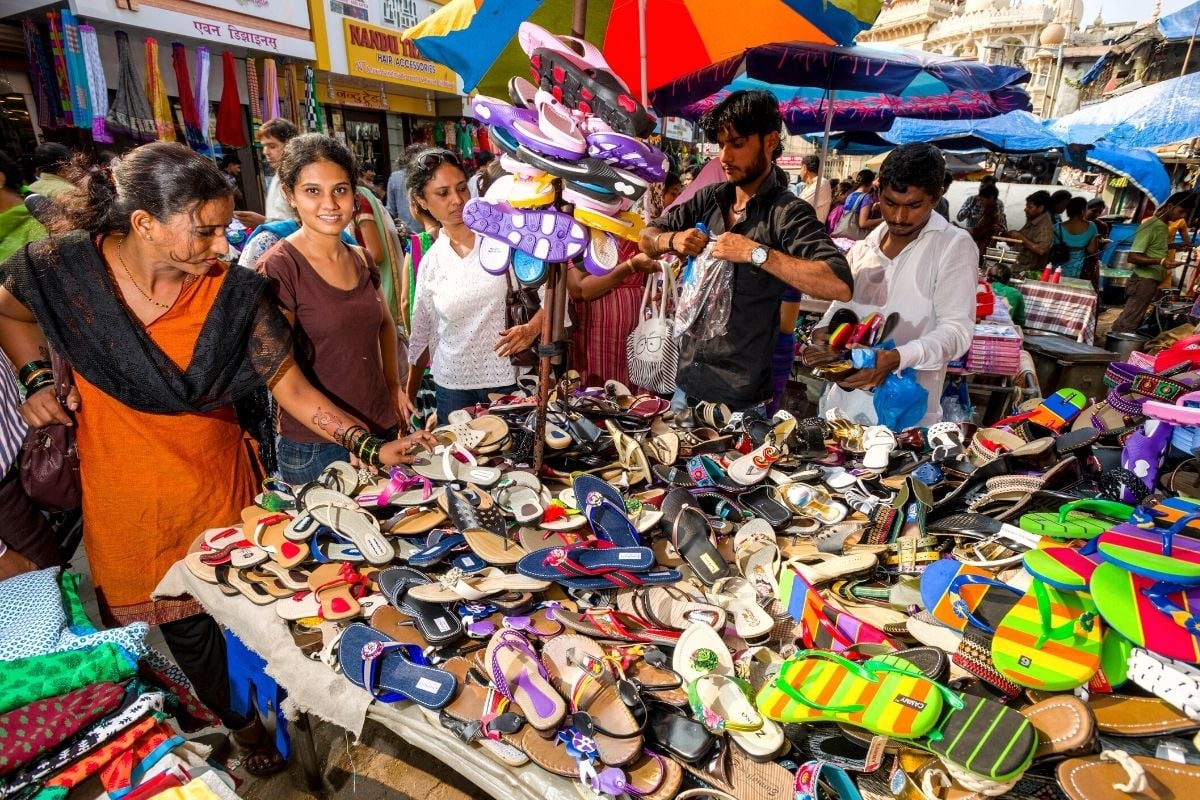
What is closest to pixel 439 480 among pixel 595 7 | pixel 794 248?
pixel 794 248

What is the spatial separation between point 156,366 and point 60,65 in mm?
6908

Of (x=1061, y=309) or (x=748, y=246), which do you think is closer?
(x=748, y=246)

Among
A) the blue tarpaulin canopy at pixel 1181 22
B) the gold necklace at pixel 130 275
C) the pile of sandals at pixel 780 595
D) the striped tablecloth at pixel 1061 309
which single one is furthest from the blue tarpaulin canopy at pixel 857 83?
the gold necklace at pixel 130 275

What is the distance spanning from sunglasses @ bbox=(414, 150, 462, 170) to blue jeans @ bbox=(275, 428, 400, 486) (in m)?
1.18

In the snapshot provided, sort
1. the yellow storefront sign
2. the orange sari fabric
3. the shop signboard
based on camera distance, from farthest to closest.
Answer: the yellow storefront sign
the shop signboard
the orange sari fabric

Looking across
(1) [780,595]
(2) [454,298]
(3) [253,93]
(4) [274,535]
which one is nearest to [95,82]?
(3) [253,93]

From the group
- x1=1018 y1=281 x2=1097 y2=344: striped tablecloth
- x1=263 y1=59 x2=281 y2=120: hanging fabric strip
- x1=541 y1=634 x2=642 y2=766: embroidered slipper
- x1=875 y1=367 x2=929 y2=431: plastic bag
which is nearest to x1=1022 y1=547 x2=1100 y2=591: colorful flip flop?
x1=541 y1=634 x2=642 y2=766: embroidered slipper

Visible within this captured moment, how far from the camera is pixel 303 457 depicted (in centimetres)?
201

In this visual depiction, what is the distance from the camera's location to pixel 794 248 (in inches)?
72.7

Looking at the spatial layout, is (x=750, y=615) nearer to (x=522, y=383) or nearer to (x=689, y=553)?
(x=689, y=553)

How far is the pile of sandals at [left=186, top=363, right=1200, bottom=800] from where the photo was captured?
87 centimetres

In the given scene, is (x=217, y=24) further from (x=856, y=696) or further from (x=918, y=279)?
(x=856, y=696)

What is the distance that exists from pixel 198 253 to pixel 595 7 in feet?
7.87

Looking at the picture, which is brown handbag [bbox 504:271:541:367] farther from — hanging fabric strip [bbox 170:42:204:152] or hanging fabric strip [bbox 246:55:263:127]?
hanging fabric strip [bbox 246:55:263:127]
